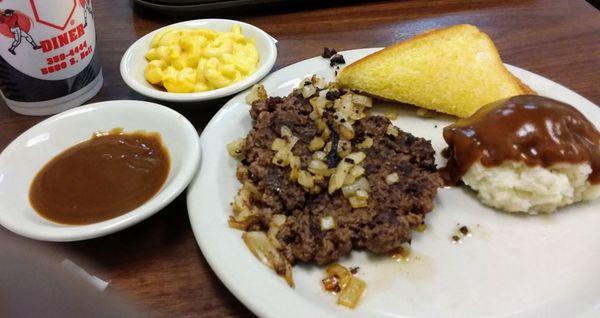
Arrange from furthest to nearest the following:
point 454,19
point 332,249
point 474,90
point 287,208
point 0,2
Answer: point 454,19 < point 474,90 < point 0,2 < point 287,208 < point 332,249

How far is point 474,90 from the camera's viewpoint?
7.77 feet

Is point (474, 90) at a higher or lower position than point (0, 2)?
lower

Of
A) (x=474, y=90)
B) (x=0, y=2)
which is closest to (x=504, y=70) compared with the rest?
(x=474, y=90)

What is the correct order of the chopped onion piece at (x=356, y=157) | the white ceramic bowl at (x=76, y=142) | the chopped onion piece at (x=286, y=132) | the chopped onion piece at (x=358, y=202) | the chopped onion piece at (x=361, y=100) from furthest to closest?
the chopped onion piece at (x=361, y=100)
the chopped onion piece at (x=286, y=132)
the chopped onion piece at (x=356, y=157)
the chopped onion piece at (x=358, y=202)
the white ceramic bowl at (x=76, y=142)

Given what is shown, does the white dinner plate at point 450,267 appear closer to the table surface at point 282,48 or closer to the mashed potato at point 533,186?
the mashed potato at point 533,186

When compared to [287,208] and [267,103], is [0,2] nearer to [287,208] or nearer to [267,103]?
[267,103]

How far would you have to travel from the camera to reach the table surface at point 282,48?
1768 millimetres

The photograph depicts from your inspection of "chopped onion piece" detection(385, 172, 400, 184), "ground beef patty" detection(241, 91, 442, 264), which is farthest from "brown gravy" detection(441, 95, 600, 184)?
"chopped onion piece" detection(385, 172, 400, 184)

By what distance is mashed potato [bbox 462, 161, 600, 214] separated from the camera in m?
1.84

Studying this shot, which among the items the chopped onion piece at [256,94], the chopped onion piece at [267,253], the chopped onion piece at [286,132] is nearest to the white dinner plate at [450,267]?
the chopped onion piece at [267,253]

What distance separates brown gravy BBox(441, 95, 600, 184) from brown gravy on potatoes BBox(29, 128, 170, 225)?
4.02 feet

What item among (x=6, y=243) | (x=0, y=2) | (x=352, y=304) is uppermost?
(x=6, y=243)

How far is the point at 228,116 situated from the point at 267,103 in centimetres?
22

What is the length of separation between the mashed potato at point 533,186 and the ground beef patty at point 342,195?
0.20 metres
